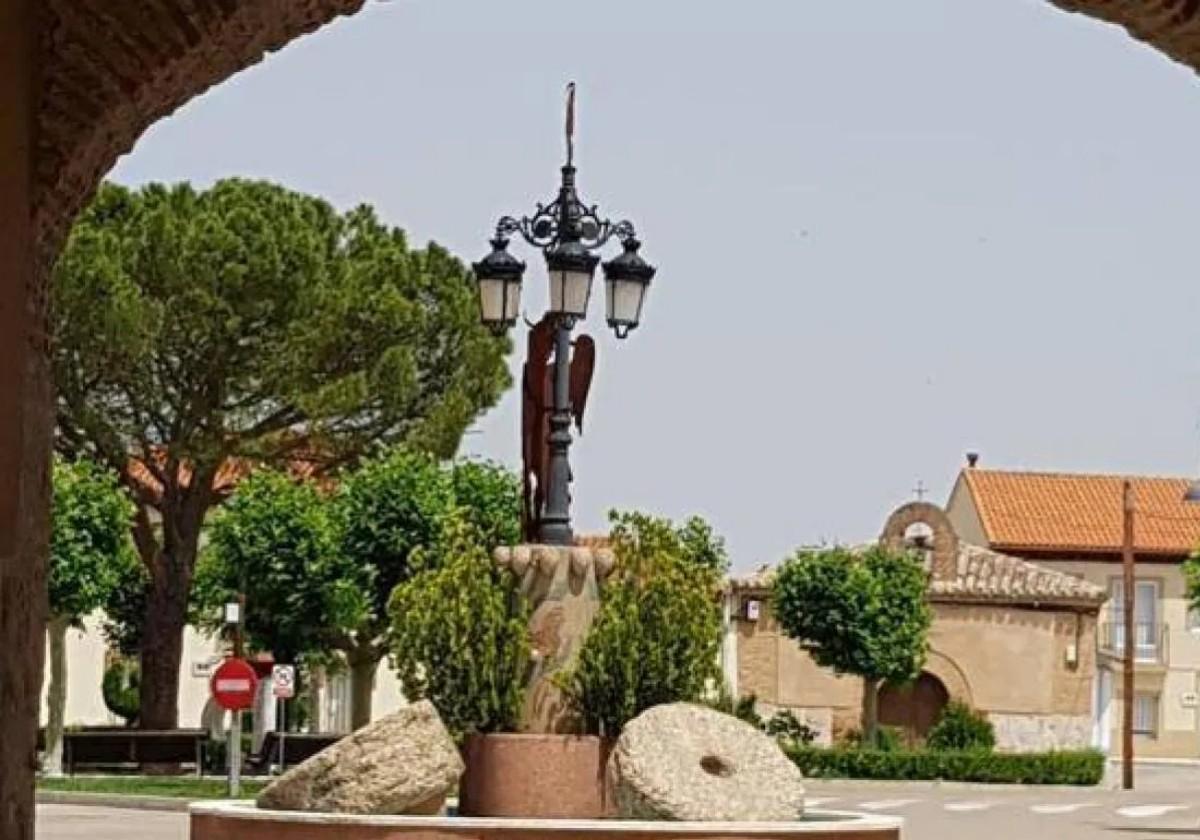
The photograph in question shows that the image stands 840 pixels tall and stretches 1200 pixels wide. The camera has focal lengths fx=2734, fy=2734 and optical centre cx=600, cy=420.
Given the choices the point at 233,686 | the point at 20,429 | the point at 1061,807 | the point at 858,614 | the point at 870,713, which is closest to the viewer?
the point at 20,429

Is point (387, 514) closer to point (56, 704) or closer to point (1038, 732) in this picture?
point (56, 704)

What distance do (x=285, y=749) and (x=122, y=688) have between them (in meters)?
16.4

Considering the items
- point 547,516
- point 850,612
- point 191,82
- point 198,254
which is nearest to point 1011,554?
point 850,612

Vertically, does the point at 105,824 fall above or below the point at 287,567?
below

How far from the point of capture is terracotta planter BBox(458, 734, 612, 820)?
1206 centimetres

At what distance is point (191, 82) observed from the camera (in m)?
5.28

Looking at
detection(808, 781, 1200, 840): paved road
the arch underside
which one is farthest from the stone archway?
the arch underside

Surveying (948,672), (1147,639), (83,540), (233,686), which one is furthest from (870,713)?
(233,686)

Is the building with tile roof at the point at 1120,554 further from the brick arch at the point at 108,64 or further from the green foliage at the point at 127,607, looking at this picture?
the brick arch at the point at 108,64

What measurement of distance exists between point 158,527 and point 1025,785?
13.4 metres

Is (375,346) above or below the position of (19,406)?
above

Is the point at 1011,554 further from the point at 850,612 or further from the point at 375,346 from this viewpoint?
the point at 375,346

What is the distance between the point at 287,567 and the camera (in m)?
34.7

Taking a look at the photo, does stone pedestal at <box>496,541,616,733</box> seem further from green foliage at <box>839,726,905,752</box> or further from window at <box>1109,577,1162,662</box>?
window at <box>1109,577,1162,662</box>
